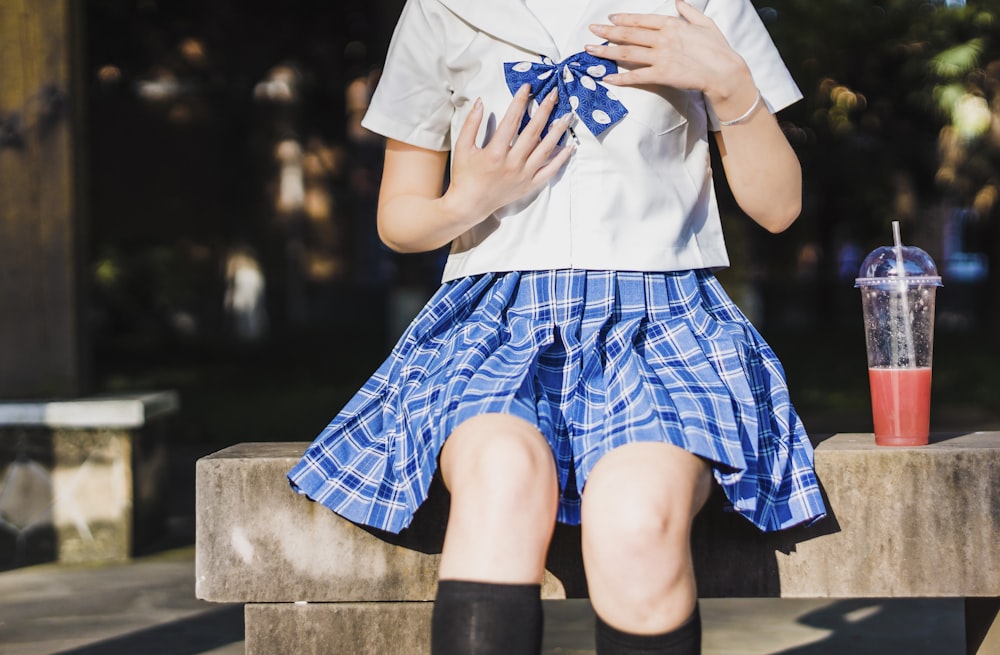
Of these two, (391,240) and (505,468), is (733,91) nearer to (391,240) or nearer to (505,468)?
(391,240)

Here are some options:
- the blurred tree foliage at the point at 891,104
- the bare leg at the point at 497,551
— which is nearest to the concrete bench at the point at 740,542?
the bare leg at the point at 497,551

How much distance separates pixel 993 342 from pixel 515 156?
53.9 feet

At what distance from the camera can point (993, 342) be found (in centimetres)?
1714

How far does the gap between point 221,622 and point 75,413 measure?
1288 mm

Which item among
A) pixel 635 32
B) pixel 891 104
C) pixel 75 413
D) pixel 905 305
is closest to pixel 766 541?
pixel 905 305

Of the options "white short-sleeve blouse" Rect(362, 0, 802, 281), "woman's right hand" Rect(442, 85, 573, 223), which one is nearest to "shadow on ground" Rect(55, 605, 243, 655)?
"white short-sleeve blouse" Rect(362, 0, 802, 281)

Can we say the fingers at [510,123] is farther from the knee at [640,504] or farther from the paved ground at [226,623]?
the paved ground at [226,623]

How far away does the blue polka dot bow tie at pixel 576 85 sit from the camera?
2.15 m

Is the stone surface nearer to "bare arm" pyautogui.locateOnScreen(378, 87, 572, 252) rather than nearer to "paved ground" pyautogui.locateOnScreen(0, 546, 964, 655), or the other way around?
"bare arm" pyautogui.locateOnScreen(378, 87, 572, 252)

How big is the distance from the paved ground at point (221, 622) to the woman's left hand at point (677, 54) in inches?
70.6

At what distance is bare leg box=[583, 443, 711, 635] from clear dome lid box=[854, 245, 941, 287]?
0.67m

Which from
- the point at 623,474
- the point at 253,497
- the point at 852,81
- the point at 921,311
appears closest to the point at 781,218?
the point at 921,311

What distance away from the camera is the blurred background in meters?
8.00

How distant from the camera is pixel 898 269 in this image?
7.29ft
